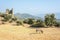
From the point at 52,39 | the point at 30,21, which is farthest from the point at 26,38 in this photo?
the point at 30,21

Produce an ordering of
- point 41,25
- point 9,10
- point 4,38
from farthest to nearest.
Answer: point 9,10
point 41,25
point 4,38

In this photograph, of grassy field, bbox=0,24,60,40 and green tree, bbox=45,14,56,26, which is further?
green tree, bbox=45,14,56,26

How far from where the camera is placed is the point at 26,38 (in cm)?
2627

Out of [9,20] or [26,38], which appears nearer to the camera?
[26,38]

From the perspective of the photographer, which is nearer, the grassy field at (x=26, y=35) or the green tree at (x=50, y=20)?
the grassy field at (x=26, y=35)

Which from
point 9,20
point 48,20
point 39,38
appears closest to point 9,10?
point 9,20

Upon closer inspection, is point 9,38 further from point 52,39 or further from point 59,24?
point 59,24

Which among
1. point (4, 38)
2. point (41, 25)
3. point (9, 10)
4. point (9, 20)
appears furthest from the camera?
point (9, 10)

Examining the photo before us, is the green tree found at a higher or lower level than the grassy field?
higher

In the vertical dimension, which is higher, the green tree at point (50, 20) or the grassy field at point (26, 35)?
the green tree at point (50, 20)

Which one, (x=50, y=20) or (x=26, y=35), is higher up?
(x=50, y=20)

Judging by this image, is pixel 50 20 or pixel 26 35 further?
pixel 50 20

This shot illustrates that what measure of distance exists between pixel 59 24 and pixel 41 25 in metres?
4.66

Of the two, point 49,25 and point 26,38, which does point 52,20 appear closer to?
point 49,25
